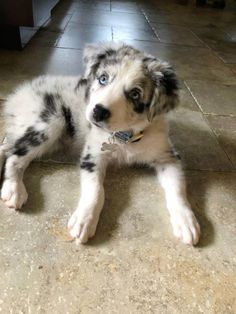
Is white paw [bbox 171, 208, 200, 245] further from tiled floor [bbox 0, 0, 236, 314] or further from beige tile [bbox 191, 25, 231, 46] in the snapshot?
beige tile [bbox 191, 25, 231, 46]

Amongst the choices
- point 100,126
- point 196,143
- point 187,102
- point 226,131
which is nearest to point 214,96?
point 187,102

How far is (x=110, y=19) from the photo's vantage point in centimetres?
586

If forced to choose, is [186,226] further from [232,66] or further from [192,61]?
[232,66]

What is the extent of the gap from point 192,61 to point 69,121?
2518 millimetres

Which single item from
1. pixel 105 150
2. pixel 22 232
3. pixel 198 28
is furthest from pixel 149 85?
pixel 198 28

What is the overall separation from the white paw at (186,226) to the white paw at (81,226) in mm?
382

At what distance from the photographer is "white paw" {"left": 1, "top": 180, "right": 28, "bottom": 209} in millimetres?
1748

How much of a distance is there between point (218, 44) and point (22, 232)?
432 cm

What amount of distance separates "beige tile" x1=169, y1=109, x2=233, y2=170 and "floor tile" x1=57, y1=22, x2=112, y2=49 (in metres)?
2.00

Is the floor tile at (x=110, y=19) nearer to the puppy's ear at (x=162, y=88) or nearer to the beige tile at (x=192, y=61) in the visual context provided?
the beige tile at (x=192, y=61)

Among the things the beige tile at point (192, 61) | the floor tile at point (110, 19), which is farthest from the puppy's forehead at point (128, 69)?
the floor tile at point (110, 19)

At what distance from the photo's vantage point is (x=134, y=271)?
1.52m

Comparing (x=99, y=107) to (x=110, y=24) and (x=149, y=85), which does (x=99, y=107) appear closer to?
(x=149, y=85)

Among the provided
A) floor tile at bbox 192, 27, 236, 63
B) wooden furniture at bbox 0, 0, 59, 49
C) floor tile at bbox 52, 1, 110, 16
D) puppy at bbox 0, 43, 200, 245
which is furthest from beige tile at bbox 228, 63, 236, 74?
floor tile at bbox 52, 1, 110, 16
